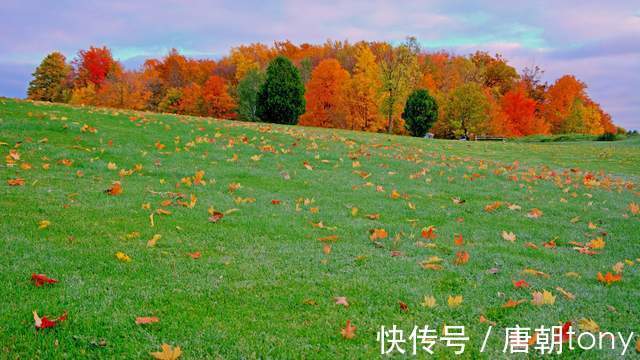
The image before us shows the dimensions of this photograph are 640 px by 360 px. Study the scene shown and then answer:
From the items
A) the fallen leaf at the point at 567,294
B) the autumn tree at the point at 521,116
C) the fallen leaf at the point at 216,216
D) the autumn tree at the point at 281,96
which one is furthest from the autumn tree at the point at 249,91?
the fallen leaf at the point at 567,294

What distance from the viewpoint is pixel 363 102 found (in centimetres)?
4662

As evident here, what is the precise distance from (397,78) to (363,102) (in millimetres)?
6627

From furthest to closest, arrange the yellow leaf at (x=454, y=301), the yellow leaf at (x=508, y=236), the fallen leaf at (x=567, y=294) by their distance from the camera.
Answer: the yellow leaf at (x=508, y=236), the fallen leaf at (x=567, y=294), the yellow leaf at (x=454, y=301)

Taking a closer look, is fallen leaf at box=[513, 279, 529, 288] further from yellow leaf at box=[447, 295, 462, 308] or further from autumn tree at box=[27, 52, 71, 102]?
autumn tree at box=[27, 52, 71, 102]

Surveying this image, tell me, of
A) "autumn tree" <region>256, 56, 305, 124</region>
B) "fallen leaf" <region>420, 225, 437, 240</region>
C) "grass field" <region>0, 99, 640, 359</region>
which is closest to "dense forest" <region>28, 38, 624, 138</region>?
"autumn tree" <region>256, 56, 305, 124</region>

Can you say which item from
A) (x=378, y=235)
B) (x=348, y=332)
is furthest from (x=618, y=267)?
(x=348, y=332)

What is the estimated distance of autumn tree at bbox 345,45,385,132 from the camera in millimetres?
45500

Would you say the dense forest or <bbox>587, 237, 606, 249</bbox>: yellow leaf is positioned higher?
the dense forest

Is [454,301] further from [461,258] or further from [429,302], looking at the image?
[461,258]

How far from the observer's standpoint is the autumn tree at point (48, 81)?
5922cm

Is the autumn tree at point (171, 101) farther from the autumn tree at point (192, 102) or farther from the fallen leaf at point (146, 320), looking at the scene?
the fallen leaf at point (146, 320)

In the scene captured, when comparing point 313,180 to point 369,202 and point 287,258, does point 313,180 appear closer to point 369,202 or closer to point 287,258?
point 369,202

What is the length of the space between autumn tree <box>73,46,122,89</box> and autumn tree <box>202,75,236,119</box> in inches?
647

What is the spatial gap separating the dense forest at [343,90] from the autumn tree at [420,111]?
7 cm
